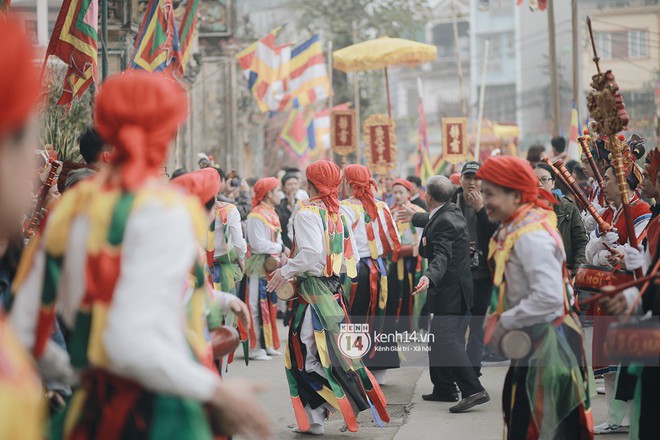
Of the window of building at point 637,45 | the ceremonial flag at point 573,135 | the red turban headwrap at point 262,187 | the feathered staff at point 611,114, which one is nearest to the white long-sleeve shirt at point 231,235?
the red turban headwrap at point 262,187

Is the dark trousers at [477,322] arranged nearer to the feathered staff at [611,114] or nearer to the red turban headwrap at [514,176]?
the feathered staff at [611,114]

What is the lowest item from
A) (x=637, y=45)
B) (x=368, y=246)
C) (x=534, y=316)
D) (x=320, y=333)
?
(x=320, y=333)

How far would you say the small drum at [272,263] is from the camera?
12.2 meters

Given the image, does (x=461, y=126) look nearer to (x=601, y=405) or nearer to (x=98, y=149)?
(x=601, y=405)

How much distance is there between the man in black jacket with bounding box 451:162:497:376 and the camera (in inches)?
401

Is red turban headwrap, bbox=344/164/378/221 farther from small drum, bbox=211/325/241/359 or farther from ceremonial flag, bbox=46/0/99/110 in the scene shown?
small drum, bbox=211/325/241/359

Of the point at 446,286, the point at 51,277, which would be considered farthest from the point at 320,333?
the point at 51,277

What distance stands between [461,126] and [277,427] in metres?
12.2

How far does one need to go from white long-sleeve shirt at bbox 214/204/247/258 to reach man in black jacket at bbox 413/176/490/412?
2142 mm

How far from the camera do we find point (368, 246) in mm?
10367

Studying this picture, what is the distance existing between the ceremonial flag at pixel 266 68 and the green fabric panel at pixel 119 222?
19.2m

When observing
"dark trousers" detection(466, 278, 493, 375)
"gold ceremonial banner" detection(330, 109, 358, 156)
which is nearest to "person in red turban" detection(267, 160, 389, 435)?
"dark trousers" detection(466, 278, 493, 375)

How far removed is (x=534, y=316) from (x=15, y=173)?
305 cm

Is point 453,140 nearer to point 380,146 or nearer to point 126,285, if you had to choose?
point 380,146
